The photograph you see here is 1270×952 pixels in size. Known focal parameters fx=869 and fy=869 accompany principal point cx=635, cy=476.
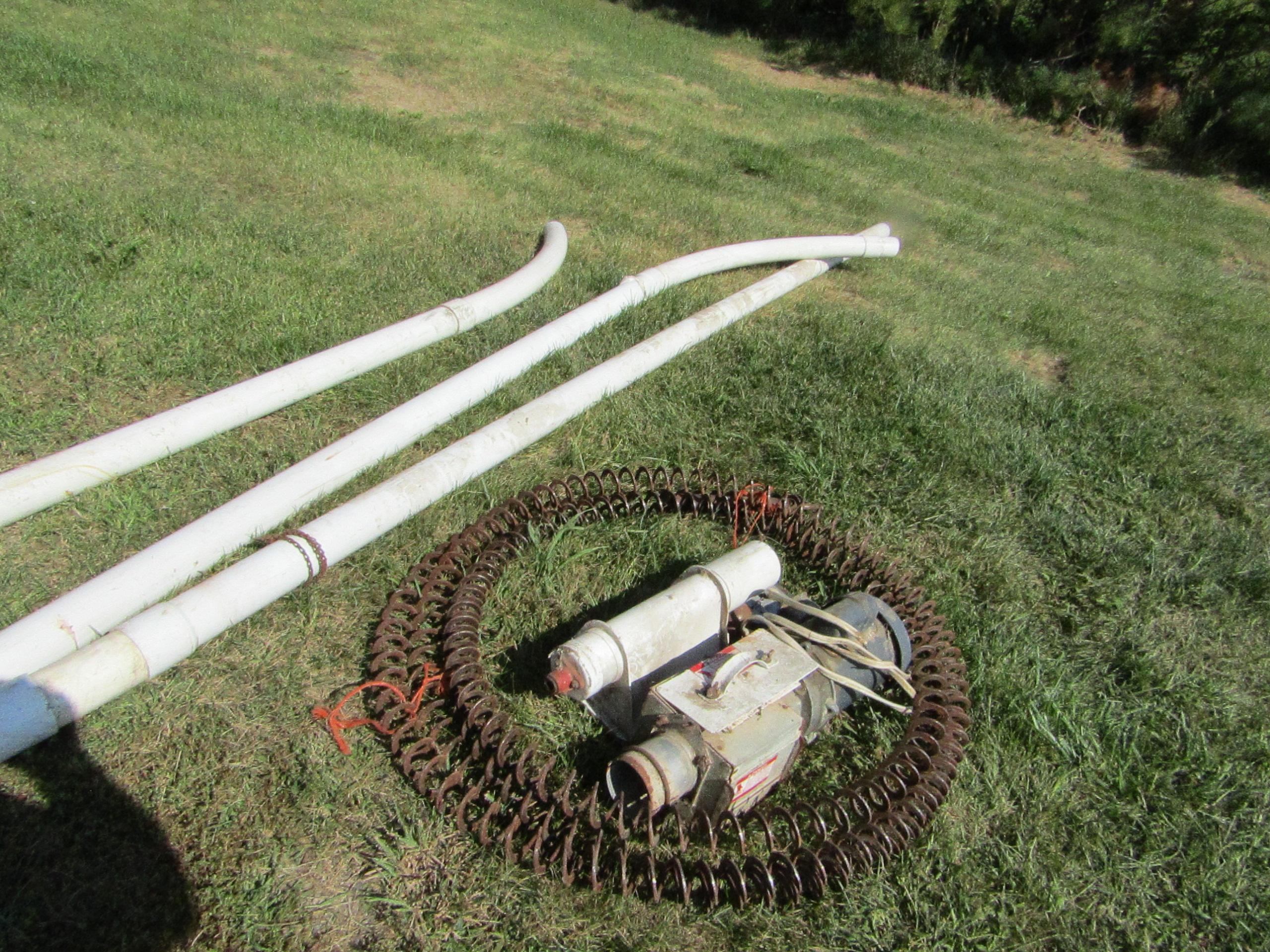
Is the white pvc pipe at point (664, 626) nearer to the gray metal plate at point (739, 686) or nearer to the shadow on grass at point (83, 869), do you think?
the gray metal plate at point (739, 686)

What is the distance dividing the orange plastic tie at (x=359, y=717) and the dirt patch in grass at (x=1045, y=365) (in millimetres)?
4300

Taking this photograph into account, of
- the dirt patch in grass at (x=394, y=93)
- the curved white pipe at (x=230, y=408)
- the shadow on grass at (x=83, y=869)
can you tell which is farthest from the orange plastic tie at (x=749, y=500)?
the dirt patch in grass at (x=394, y=93)

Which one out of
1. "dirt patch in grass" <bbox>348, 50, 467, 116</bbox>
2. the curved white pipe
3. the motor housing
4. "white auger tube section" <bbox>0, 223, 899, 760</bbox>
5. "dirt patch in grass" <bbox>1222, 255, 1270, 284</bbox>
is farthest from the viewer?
"dirt patch in grass" <bbox>348, 50, 467, 116</bbox>

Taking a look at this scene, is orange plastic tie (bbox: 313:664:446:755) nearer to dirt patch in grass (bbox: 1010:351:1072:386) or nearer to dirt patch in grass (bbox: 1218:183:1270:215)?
dirt patch in grass (bbox: 1010:351:1072:386)

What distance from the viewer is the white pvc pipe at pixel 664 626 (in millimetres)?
2416

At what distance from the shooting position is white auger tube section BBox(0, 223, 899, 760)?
239cm

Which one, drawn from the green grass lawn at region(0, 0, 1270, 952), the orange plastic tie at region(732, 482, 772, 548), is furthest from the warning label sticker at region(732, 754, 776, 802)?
the orange plastic tie at region(732, 482, 772, 548)

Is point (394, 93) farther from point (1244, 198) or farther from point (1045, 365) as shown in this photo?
point (1244, 198)

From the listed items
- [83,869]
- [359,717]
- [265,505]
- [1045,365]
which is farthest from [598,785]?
[1045,365]

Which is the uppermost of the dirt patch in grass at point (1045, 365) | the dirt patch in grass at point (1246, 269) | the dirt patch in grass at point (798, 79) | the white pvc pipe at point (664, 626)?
the dirt patch in grass at point (798, 79)

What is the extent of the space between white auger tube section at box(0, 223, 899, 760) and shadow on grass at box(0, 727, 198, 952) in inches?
5.9

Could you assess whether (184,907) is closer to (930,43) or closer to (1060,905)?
(1060,905)

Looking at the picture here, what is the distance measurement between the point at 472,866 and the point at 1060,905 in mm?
1597

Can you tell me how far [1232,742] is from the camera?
114 inches
